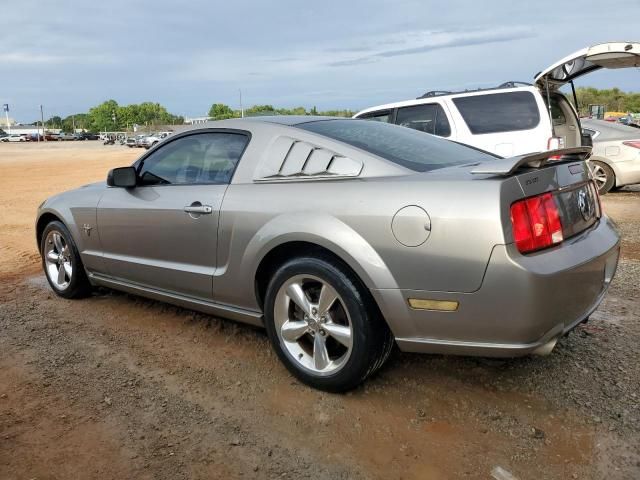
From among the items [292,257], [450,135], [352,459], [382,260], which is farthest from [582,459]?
[450,135]

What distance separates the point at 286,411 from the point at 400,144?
1656mm

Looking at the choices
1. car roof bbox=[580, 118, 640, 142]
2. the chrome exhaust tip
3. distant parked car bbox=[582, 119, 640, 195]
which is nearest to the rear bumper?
the chrome exhaust tip

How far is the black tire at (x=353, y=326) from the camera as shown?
2855mm

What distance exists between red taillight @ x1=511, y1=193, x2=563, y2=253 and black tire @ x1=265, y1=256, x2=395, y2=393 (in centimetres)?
79

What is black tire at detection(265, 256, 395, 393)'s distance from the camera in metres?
2.86

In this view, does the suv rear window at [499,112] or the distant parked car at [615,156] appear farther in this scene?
the distant parked car at [615,156]

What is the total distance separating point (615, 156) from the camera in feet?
33.1

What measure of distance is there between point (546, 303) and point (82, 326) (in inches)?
130

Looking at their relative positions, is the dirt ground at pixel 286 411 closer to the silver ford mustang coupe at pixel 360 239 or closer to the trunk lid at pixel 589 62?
the silver ford mustang coupe at pixel 360 239

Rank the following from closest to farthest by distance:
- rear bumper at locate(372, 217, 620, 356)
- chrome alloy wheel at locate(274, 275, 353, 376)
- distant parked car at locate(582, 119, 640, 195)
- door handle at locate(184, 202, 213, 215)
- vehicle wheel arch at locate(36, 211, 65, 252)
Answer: rear bumper at locate(372, 217, 620, 356)
chrome alloy wheel at locate(274, 275, 353, 376)
door handle at locate(184, 202, 213, 215)
vehicle wheel arch at locate(36, 211, 65, 252)
distant parked car at locate(582, 119, 640, 195)

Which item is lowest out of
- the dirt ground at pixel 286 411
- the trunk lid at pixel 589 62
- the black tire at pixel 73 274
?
the dirt ground at pixel 286 411

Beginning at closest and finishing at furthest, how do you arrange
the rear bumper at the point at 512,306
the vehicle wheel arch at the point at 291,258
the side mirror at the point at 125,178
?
the rear bumper at the point at 512,306 < the vehicle wheel arch at the point at 291,258 < the side mirror at the point at 125,178

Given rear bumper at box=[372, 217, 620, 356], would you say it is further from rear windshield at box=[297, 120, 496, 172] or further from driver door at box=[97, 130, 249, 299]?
driver door at box=[97, 130, 249, 299]

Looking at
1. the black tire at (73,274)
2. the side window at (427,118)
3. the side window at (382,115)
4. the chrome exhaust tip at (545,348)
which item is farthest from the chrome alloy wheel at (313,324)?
the side window at (382,115)
